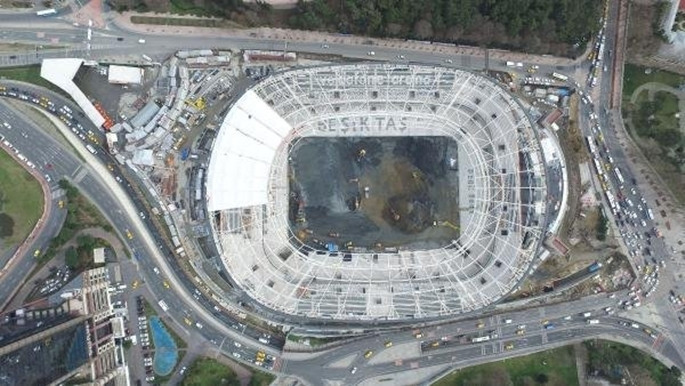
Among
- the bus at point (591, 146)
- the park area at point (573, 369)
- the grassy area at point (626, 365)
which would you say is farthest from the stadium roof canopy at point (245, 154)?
the grassy area at point (626, 365)

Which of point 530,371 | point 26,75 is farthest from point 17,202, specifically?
point 530,371

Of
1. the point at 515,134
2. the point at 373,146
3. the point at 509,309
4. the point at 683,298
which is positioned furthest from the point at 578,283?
the point at 373,146

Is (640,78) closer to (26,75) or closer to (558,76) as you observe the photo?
(558,76)

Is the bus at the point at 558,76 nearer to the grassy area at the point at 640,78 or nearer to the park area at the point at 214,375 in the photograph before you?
the grassy area at the point at 640,78

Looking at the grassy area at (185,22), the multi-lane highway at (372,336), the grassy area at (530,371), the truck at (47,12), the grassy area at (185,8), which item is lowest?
the grassy area at (530,371)

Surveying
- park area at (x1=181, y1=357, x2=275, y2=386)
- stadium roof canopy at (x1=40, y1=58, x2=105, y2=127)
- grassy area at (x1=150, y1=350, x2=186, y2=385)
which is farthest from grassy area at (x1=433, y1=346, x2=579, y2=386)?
stadium roof canopy at (x1=40, y1=58, x2=105, y2=127)

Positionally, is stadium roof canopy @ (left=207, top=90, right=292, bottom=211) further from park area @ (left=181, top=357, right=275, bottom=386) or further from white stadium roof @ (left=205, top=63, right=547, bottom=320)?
park area @ (left=181, top=357, right=275, bottom=386)
